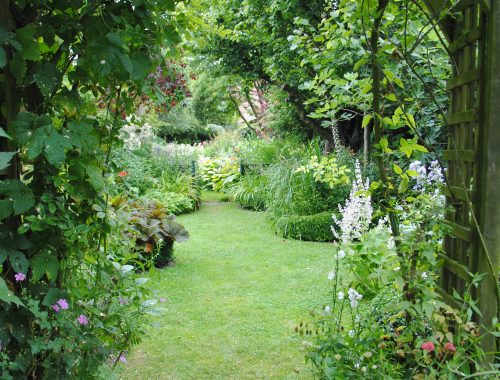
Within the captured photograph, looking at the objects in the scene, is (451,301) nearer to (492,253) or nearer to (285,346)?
(492,253)

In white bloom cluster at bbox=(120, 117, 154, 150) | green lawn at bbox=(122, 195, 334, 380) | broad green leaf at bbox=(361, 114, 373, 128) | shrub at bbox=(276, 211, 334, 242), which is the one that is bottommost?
green lawn at bbox=(122, 195, 334, 380)

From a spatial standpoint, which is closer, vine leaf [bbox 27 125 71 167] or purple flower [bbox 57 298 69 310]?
vine leaf [bbox 27 125 71 167]

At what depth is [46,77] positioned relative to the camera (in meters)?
1.64

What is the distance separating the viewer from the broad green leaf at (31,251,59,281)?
1.64 meters

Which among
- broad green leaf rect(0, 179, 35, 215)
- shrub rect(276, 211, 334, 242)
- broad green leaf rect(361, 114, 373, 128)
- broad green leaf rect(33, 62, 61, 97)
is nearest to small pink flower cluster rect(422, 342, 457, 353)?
broad green leaf rect(361, 114, 373, 128)

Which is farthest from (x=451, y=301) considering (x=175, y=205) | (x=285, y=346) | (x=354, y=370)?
(x=175, y=205)

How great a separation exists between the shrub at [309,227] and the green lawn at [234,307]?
222 millimetres

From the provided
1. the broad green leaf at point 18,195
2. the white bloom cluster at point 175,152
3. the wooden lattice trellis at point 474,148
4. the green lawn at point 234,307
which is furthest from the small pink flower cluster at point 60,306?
the white bloom cluster at point 175,152

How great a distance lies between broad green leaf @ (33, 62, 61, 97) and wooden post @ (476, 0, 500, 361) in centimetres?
166

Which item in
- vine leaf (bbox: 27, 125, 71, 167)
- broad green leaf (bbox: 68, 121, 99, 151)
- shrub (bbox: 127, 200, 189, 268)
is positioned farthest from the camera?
shrub (bbox: 127, 200, 189, 268)

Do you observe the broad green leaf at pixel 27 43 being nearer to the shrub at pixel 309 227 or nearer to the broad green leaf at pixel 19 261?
the broad green leaf at pixel 19 261

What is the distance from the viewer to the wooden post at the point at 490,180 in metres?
1.80

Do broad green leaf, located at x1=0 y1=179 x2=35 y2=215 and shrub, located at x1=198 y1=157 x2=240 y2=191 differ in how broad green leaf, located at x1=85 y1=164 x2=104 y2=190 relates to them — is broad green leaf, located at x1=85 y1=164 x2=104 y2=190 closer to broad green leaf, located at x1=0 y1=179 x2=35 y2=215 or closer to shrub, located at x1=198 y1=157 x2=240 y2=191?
broad green leaf, located at x1=0 y1=179 x2=35 y2=215

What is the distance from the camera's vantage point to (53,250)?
1735mm
